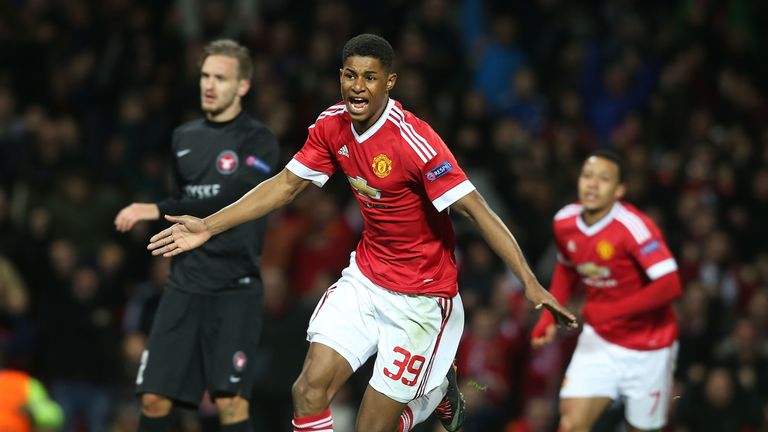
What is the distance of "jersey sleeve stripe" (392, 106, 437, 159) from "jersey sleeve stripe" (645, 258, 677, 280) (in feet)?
7.24

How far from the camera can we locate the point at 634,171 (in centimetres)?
1233

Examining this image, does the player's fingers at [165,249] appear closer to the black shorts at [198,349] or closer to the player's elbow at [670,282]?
the black shorts at [198,349]

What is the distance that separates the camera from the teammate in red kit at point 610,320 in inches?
312

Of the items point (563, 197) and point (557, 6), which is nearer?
point (563, 197)

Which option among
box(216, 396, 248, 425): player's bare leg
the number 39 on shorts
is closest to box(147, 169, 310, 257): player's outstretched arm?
the number 39 on shorts

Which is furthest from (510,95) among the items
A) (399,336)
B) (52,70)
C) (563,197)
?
(399,336)

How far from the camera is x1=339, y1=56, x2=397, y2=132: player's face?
20.1ft

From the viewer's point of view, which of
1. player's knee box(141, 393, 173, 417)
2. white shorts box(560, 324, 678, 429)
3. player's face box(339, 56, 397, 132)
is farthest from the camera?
white shorts box(560, 324, 678, 429)

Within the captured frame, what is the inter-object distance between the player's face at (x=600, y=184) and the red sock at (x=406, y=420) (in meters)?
2.04

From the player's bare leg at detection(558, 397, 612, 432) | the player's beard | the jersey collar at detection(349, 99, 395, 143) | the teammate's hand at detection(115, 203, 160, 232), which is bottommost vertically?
the player's bare leg at detection(558, 397, 612, 432)

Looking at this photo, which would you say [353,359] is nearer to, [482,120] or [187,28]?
[482,120]

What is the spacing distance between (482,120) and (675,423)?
12.9 feet

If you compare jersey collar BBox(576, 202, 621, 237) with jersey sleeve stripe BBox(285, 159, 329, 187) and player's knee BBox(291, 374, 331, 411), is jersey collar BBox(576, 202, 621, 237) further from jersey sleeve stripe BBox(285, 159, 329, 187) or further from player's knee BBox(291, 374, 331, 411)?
player's knee BBox(291, 374, 331, 411)

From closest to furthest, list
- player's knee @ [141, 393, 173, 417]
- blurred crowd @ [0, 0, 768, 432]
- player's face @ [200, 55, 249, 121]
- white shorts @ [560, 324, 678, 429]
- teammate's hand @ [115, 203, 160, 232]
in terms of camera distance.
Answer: teammate's hand @ [115, 203, 160, 232] < player's knee @ [141, 393, 173, 417] < player's face @ [200, 55, 249, 121] < white shorts @ [560, 324, 678, 429] < blurred crowd @ [0, 0, 768, 432]
